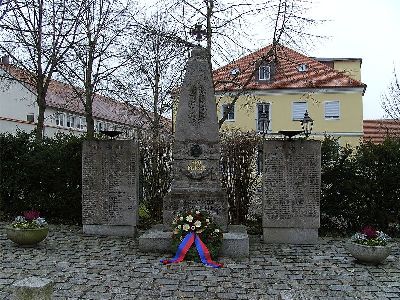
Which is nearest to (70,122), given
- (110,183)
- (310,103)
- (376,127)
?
(310,103)

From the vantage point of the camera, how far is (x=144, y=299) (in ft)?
20.5

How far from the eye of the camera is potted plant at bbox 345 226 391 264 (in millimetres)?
8188

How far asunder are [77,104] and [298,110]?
16.3 m

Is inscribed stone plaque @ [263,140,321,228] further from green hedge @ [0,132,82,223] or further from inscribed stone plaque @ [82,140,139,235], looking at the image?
green hedge @ [0,132,82,223]

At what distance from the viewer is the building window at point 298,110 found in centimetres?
3425

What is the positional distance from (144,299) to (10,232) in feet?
14.2

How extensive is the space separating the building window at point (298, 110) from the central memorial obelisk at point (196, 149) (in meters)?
25.2

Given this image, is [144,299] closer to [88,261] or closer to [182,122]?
[88,261]

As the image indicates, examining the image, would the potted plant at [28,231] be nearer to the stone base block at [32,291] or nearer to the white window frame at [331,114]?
the stone base block at [32,291]

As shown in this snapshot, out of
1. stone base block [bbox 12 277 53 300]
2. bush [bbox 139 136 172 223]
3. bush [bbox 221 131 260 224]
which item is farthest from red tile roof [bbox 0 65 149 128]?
stone base block [bbox 12 277 53 300]

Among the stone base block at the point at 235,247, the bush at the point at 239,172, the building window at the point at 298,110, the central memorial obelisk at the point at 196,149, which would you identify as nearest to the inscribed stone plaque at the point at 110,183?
the central memorial obelisk at the point at 196,149

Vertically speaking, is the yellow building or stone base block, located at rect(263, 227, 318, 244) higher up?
the yellow building

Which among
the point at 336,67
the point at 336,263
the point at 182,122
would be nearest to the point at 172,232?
the point at 182,122

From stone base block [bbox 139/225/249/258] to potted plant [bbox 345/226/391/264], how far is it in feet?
6.53
